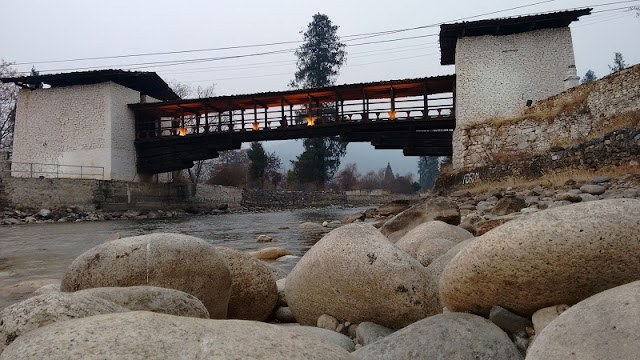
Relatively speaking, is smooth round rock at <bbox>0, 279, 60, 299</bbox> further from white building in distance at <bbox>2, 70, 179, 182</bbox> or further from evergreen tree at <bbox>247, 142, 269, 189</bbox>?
evergreen tree at <bbox>247, 142, 269, 189</bbox>

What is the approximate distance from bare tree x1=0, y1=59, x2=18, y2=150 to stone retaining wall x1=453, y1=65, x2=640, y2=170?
34.5m

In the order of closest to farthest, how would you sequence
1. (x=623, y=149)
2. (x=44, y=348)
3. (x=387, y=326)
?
1. (x=44, y=348)
2. (x=387, y=326)
3. (x=623, y=149)

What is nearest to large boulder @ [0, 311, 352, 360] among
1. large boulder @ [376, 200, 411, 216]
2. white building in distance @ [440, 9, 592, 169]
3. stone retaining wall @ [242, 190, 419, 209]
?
large boulder @ [376, 200, 411, 216]

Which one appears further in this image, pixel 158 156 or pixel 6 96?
pixel 6 96

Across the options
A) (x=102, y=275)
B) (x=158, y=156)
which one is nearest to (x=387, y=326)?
(x=102, y=275)

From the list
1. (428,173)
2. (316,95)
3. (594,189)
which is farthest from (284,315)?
(428,173)

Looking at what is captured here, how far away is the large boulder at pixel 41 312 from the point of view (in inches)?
56.5

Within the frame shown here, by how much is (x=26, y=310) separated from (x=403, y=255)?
191 cm

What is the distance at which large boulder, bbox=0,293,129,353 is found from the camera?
4.71ft

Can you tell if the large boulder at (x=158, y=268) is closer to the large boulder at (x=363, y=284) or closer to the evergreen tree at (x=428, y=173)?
the large boulder at (x=363, y=284)

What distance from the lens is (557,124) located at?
1569cm

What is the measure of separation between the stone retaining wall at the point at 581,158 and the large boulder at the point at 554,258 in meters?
9.05

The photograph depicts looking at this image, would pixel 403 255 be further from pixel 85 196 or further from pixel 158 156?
pixel 158 156

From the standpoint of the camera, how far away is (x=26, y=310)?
148 cm
